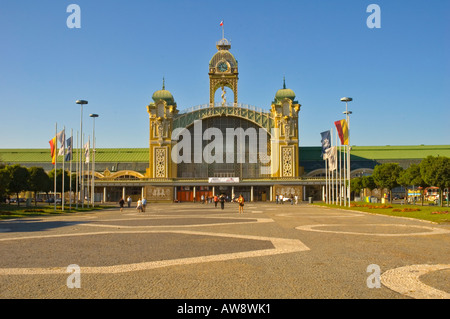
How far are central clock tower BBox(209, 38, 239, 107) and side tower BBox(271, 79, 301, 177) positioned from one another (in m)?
14.6

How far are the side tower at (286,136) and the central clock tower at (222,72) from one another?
1464cm

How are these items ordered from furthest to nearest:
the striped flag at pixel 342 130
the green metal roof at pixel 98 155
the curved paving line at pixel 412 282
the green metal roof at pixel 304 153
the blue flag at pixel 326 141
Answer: the green metal roof at pixel 98 155 < the green metal roof at pixel 304 153 < the blue flag at pixel 326 141 < the striped flag at pixel 342 130 < the curved paving line at pixel 412 282

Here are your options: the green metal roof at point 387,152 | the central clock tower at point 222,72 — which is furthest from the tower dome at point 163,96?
the green metal roof at point 387,152

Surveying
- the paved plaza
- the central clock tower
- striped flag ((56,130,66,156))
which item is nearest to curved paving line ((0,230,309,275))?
the paved plaza

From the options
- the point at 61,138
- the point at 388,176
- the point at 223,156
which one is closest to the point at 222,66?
the point at 223,156

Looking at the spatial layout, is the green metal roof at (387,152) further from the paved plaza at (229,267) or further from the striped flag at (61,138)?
the paved plaza at (229,267)

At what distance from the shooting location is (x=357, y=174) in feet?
396

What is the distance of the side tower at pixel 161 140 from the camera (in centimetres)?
11356

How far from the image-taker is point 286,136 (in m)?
114

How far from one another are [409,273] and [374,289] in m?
2.54

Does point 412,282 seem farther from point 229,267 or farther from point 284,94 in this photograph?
point 284,94

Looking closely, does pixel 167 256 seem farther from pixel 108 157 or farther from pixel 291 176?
pixel 108 157

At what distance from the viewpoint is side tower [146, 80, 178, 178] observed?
114m
